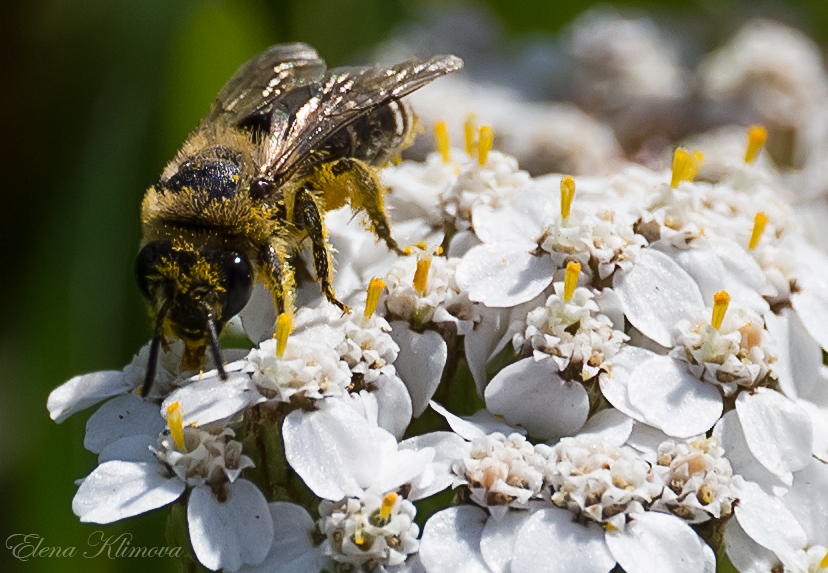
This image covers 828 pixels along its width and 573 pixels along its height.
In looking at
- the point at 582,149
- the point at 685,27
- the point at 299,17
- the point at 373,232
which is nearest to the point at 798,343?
the point at 373,232

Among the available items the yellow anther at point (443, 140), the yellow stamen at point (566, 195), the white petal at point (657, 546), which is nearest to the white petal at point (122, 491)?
the white petal at point (657, 546)

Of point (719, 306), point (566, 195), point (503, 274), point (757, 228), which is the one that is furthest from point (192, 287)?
point (757, 228)

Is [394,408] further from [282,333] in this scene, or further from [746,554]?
[746,554]

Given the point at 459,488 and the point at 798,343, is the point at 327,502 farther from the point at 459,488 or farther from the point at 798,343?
the point at 798,343

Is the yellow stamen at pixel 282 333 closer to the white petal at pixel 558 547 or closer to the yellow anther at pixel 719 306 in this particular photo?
the white petal at pixel 558 547

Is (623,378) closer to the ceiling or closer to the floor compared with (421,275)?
closer to the floor
